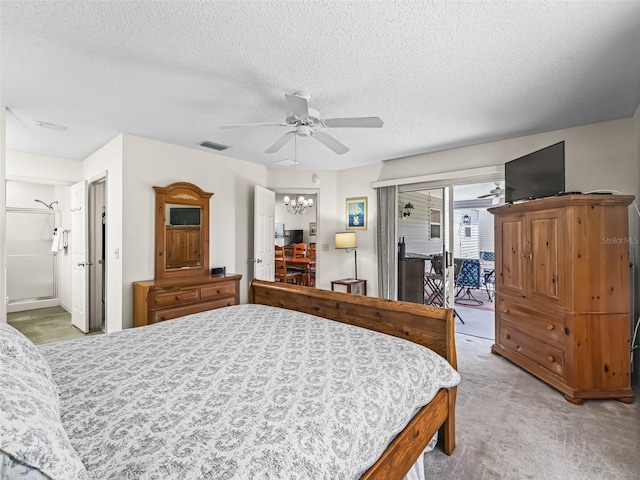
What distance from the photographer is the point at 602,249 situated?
2559mm

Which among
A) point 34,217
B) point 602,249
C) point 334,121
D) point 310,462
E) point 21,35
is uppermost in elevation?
point 21,35

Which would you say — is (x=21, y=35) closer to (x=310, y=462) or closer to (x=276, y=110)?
(x=276, y=110)

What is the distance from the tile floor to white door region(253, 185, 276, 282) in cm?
231

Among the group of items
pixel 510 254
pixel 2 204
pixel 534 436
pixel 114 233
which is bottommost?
pixel 534 436

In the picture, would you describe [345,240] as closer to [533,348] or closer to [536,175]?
[536,175]

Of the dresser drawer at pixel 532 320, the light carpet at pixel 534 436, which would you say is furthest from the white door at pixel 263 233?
the dresser drawer at pixel 532 320

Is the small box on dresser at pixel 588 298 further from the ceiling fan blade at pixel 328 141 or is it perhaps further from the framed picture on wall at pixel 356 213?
the framed picture on wall at pixel 356 213

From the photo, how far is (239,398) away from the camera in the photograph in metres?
1.18

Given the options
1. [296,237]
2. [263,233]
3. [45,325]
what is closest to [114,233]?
[263,233]

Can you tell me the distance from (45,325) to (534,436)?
596 centimetres

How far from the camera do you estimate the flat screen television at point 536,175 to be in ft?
9.38

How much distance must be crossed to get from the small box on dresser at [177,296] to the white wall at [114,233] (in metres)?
0.21

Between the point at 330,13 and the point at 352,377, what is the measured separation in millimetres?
1807

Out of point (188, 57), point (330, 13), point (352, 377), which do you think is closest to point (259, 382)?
point (352, 377)
